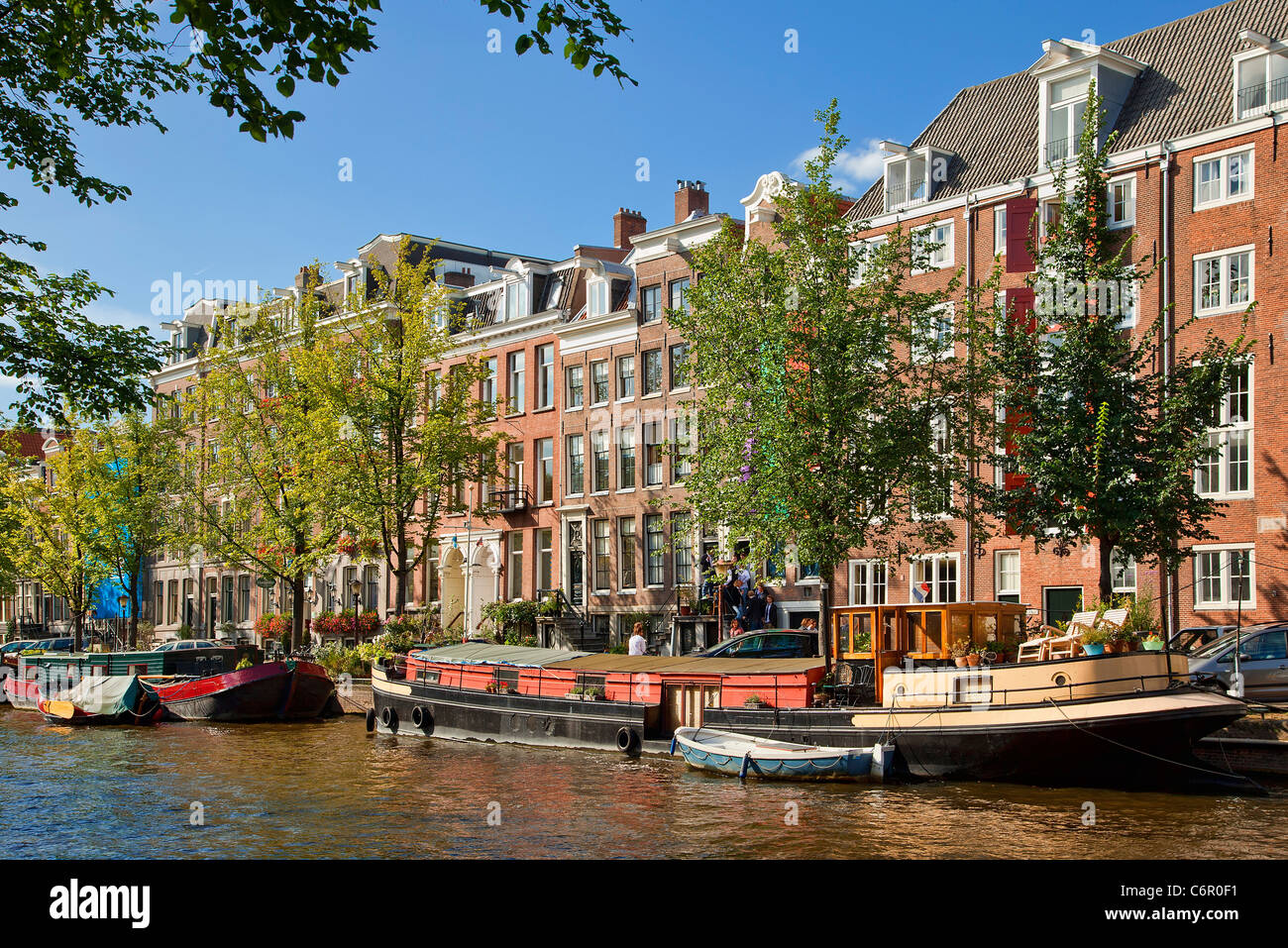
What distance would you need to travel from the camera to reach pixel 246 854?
1677 centimetres

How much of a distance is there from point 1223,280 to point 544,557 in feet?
93.3

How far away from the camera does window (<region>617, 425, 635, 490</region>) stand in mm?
47969

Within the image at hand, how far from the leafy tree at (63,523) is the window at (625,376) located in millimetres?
26477

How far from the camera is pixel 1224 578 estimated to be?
108 feet

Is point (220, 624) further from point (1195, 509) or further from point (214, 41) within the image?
point (214, 41)

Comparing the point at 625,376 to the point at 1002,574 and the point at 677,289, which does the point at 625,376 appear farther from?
the point at 1002,574

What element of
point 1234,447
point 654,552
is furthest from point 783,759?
point 654,552

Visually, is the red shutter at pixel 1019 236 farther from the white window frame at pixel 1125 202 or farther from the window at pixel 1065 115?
the white window frame at pixel 1125 202

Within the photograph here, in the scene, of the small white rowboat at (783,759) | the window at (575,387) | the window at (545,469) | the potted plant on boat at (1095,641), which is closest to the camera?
the potted plant on boat at (1095,641)

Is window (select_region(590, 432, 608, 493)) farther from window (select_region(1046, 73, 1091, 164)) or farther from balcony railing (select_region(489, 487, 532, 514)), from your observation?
window (select_region(1046, 73, 1091, 164))

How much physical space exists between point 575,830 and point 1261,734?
13.5 meters

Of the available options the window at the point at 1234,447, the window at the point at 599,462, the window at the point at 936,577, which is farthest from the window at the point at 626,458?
the window at the point at 1234,447

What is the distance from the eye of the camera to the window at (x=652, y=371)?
47.3 m

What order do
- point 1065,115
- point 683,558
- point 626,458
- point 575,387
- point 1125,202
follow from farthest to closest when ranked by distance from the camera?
1. point 575,387
2. point 626,458
3. point 683,558
4. point 1065,115
5. point 1125,202
